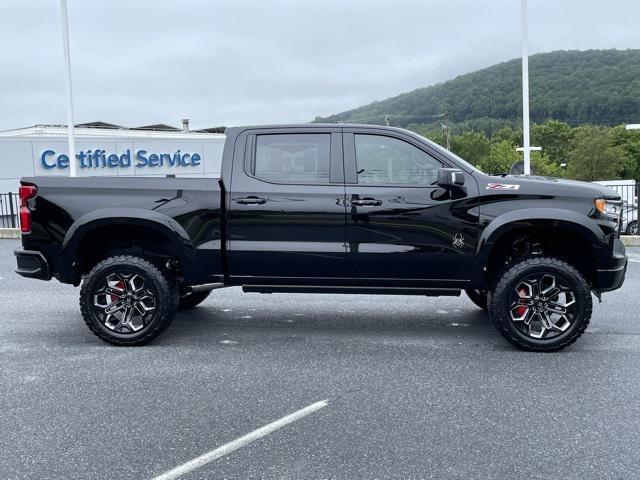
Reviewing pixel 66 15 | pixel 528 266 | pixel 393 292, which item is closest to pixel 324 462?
pixel 393 292

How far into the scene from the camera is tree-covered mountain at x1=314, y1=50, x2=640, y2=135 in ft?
245

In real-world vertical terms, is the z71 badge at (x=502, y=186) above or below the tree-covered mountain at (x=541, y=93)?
below

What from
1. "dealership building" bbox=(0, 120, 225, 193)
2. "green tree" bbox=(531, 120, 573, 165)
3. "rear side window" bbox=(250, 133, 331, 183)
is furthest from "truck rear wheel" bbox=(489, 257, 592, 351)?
"green tree" bbox=(531, 120, 573, 165)

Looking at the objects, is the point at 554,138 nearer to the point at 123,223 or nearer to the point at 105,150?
the point at 105,150

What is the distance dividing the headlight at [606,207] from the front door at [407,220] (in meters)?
1.01

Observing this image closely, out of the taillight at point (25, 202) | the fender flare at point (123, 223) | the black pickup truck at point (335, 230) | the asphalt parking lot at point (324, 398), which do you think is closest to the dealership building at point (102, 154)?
the asphalt parking lot at point (324, 398)

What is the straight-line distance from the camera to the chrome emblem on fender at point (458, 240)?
5359 mm

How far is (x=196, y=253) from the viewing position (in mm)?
5539

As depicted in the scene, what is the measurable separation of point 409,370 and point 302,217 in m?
1.60

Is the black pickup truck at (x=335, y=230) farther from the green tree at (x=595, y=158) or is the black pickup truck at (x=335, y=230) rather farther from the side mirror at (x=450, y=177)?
the green tree at (x=595, y=158)

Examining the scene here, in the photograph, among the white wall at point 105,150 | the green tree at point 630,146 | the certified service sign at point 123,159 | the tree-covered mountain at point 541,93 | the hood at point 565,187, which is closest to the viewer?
the hood at point 565,187

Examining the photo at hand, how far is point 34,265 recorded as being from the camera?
557cm

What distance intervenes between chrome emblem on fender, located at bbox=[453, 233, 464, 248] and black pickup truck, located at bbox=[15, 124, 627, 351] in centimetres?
2

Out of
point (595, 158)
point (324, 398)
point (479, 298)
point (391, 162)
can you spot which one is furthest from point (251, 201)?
point (595, 158)
